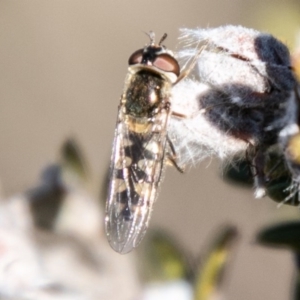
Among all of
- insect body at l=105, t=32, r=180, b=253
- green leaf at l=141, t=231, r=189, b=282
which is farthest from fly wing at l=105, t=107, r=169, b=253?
green leaf at l=141, t=231, r=189, b=282

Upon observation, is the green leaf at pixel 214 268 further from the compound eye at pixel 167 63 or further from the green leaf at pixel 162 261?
the compound eye at pixel 167 63

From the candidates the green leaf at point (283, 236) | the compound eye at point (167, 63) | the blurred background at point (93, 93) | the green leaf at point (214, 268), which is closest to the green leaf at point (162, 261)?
the green leaf at point (214, 268)

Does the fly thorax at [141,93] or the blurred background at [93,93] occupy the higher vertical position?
the blurred background at [93,93]

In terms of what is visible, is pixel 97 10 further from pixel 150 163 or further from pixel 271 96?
pixel 271 96

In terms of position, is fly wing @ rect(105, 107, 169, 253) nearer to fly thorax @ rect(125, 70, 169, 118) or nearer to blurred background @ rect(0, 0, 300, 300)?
fly thorax @ rect(125, 70, 169, 118)

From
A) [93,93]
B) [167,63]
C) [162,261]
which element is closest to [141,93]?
→ [167,63]

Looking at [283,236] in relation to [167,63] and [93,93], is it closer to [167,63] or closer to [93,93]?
[167,63]

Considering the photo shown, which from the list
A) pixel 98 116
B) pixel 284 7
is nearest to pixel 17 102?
pixel 98 116
